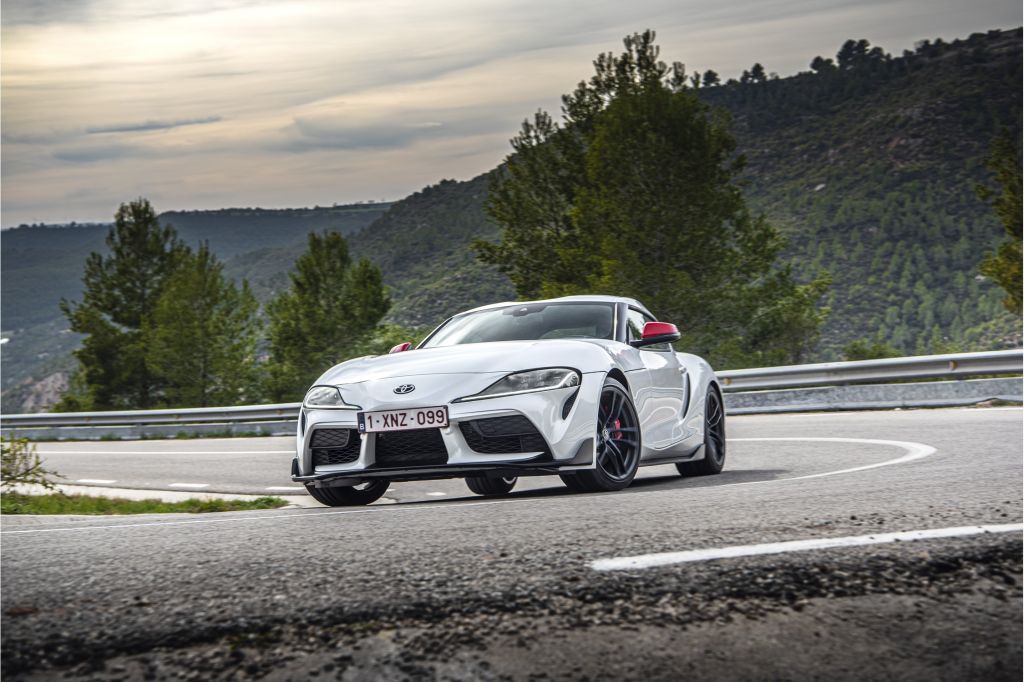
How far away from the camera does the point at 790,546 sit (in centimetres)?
389

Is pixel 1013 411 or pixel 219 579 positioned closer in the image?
pixel 219 579

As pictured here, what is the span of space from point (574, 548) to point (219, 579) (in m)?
1.23

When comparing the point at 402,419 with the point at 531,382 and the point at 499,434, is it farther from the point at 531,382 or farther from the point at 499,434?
the point at 531,382

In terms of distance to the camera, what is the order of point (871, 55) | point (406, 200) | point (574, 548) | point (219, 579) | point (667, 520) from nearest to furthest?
point (219, 579) → point (574, 548) → point (667, 520) → point (871, 55) → point (406, 200)

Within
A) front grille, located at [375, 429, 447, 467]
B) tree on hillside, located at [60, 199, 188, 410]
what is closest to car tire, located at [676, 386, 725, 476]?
front grille, located at [375, 429, 447, 467]

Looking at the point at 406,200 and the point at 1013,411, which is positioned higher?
the point at 406,200

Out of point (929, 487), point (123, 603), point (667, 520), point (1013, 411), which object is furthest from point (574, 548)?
point (1013, 411)

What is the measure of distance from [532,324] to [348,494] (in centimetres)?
177

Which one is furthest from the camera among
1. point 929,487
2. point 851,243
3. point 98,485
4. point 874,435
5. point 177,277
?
point 851,243

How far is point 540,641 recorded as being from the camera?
280 cm

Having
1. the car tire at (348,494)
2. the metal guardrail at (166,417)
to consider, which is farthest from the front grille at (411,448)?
the metal guardrail at (166,417)

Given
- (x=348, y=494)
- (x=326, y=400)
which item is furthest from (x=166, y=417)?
(x=326, y=400)

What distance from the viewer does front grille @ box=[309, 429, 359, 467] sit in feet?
21.7

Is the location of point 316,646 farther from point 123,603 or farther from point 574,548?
point 574,548
